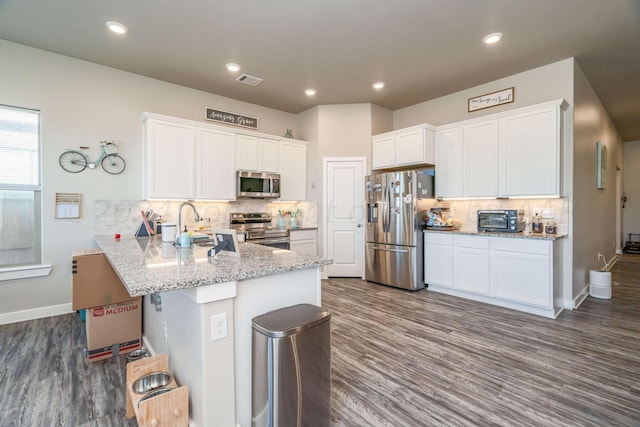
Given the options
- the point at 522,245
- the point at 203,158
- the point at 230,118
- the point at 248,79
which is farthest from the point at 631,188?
the point at 203,158

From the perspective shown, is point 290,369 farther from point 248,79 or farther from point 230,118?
point 230,118

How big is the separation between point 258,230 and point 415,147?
9.13ft

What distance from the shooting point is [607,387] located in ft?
6.93

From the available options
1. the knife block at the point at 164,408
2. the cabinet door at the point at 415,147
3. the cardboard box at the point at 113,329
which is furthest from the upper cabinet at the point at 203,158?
the knife block at the point at 164,408


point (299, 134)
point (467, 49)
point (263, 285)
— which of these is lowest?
point (263, 285)

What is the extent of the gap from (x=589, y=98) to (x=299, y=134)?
15.1 ft

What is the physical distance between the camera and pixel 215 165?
4492 millimetres

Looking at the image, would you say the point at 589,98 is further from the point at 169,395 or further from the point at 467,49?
the point at 169,395

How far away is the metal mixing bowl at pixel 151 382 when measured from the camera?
1.68 meters

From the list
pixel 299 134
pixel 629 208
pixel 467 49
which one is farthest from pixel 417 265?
pixel 629 208

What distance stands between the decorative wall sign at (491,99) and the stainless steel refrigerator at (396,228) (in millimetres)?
1228

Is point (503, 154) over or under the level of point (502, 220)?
over

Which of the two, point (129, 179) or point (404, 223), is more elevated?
point (129, 179)

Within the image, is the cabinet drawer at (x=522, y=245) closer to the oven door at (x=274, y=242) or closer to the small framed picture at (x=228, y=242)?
the oven door at (x=274, y=242)
